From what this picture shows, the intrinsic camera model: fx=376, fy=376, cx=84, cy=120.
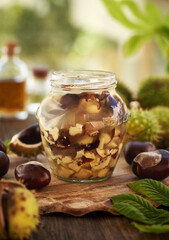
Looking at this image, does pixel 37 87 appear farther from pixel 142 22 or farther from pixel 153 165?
pixel 153 165

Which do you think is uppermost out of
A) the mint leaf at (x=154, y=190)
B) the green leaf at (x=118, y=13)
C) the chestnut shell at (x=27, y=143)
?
the green leaf at (x=118, y=13)

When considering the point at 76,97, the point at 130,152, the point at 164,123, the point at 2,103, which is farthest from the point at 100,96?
the point at 2,103

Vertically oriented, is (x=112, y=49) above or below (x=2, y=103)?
below

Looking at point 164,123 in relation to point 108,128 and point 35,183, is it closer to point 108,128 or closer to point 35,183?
point 108,128

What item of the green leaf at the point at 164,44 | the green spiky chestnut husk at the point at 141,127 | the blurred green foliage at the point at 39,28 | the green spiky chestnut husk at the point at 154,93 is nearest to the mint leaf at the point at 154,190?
the green spiky chestnut husk at the point at 141,127

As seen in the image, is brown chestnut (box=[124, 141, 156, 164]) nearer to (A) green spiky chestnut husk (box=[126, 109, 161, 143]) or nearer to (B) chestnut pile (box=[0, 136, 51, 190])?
(A) green spiky chestnut husk (box=[126, 109, 161, 143])

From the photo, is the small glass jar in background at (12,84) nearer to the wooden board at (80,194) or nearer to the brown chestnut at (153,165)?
the wooden board at (80,194)

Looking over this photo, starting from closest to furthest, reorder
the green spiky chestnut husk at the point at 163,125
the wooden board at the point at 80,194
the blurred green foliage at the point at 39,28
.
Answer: the wooden board at the point at 80,194 < the green spiky chestnut husk at the point at 163,125 < the blurred green foliage at the point at 39,28
